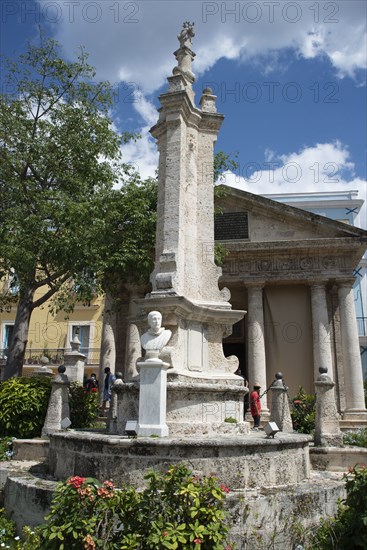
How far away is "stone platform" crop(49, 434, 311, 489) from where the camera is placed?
5578mm

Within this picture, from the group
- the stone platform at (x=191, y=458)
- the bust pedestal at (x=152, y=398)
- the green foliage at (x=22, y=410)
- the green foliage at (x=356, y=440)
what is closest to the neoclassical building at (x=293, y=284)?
the green foliage at (x=356, y=440)

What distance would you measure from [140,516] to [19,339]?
11.1 m

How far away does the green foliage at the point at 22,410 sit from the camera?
10211mm

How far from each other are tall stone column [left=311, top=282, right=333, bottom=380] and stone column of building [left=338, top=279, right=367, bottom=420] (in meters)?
0.65

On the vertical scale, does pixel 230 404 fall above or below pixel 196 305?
below

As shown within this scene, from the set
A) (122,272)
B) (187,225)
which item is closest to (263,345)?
(122,272)

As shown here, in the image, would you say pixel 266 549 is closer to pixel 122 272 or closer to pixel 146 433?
pixel 146 433

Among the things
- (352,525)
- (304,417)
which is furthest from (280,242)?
(352,525)

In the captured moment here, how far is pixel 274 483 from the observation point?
5.89 metres

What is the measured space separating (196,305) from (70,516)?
13.9 ft

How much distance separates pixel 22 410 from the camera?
1030 cm

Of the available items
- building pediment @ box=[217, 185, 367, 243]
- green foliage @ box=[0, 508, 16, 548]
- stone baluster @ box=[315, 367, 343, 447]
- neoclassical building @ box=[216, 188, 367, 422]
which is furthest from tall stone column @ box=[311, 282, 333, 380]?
green foliage @ box=[0, 508, 16, 548]

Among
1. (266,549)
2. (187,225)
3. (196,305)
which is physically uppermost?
(187,225)

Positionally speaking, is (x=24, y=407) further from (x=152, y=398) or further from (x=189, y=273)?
(x=152, y=398)
